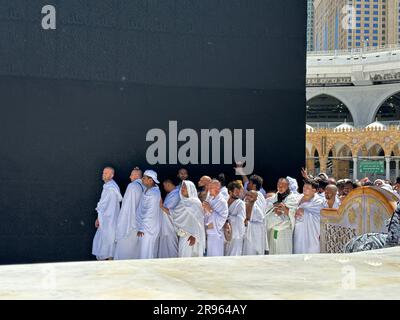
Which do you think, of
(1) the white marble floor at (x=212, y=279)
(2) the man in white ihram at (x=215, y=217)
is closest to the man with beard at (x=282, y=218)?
(2) the man in white ihram at (x=215, y=217)

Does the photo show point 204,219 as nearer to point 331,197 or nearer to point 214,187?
point 214,187

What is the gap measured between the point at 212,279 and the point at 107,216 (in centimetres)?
466

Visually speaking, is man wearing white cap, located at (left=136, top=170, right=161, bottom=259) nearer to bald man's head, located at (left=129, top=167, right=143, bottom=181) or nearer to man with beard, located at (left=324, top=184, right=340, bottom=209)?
bald man's head, located at (left=129, top=167, right=143, bottom=181)

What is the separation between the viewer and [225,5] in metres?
7.25

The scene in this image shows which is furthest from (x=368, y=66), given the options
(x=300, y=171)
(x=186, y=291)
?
(x=186, y=291)

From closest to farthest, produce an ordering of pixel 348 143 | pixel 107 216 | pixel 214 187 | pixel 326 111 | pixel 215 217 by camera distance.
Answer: pixel 214 187, pixel 215 217, pixel 107 216, pixel 348 143, pixel 326 111

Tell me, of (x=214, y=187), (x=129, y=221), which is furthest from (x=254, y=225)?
(x=129, y=221)

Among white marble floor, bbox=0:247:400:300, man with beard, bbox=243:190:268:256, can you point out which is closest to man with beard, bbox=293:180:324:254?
man with beard, bbox=243:190:268:256

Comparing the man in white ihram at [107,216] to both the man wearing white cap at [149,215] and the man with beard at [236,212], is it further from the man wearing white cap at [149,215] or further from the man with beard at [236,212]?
the man with beard at [236,212]

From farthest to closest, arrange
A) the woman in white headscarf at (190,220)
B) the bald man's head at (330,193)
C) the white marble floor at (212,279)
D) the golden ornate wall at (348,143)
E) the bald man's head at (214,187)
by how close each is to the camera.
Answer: the golden ornate wall at (348,143) < the bald man's head at (330,193) < the woman in white headscarf at (190,220) < the bald man's head at (214,187) < the white marble floor at (212,279)

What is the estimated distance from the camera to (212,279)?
1915 millimetres

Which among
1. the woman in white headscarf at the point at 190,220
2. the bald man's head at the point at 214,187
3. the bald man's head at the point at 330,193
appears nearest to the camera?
the bald man's head at the point at 214,187

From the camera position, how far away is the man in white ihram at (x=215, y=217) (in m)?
5.91

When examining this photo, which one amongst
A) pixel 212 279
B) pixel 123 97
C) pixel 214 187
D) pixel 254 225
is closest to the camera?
pixel 212 279
